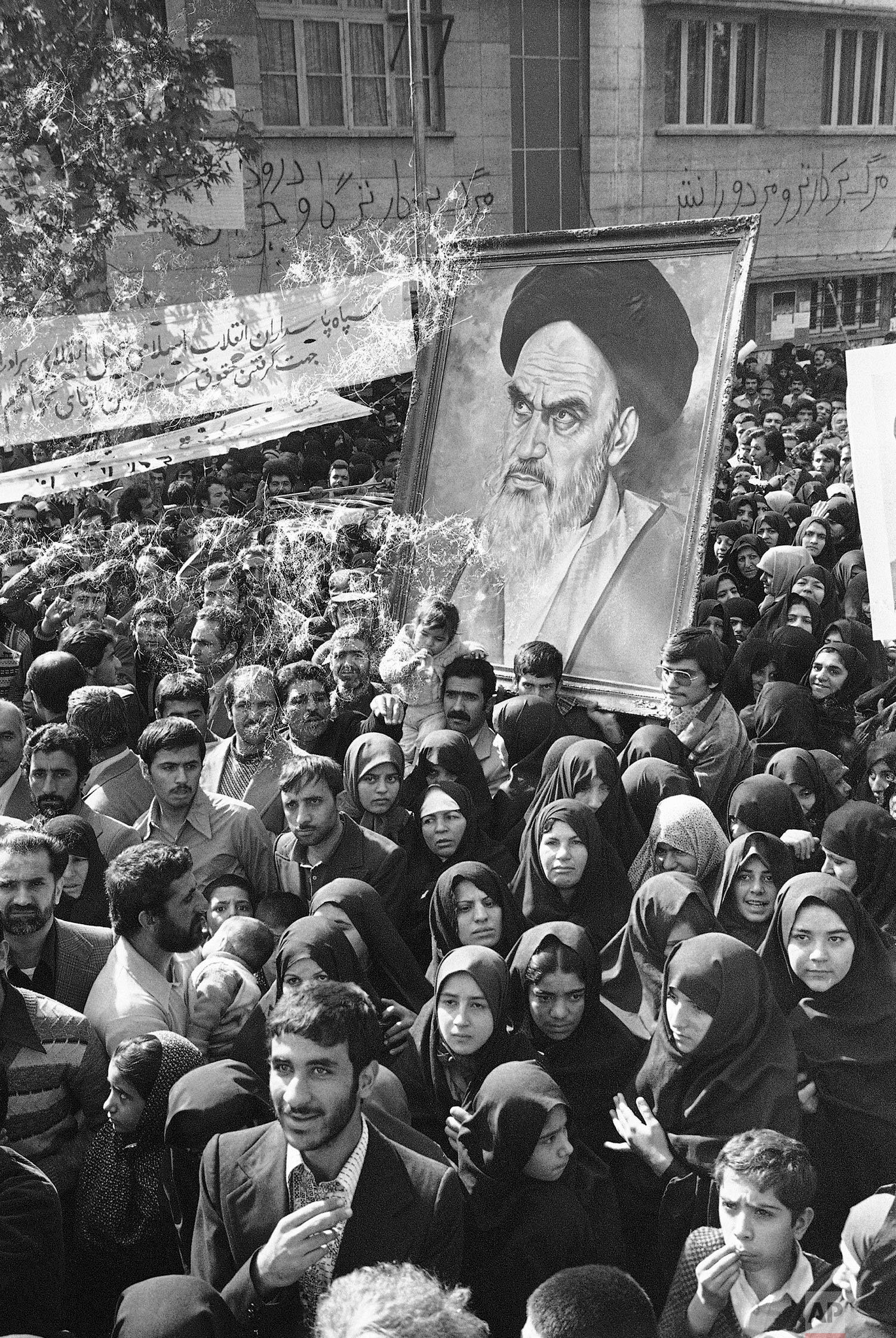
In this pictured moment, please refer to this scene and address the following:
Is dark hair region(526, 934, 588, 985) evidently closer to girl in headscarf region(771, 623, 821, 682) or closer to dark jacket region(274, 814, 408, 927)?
dark jacket region(274, 814, 408, 927)

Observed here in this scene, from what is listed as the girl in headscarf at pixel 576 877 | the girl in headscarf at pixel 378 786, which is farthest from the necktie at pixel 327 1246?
the girl in headscarf at pixel 378 786

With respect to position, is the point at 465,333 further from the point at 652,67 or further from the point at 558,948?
the point at 652,67

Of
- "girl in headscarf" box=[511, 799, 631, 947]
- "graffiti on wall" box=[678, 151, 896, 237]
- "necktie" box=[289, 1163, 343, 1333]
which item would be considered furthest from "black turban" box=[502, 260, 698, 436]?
"graffiti on wall" box=[678, 151, 896, 237]

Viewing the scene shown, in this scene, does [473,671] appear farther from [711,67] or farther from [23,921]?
[711,67]

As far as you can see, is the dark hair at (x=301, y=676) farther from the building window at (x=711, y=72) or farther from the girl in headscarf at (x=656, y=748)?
the building window at (x=711, y=72)

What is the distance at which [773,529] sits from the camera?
6805 millimetres

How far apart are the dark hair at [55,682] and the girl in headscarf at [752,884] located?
94.3 inches

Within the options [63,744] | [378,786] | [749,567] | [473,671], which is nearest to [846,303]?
[749,567]

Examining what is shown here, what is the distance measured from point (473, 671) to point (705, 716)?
789 mm

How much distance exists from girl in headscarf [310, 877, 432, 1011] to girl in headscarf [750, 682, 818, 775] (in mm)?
1822

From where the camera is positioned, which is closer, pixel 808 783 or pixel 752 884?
pixel 752 884

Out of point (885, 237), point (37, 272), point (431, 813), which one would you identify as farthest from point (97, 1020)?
point (885, 237)

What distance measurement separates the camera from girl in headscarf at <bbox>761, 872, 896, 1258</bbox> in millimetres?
2715

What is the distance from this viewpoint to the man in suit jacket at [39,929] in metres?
Answer: 2.80
